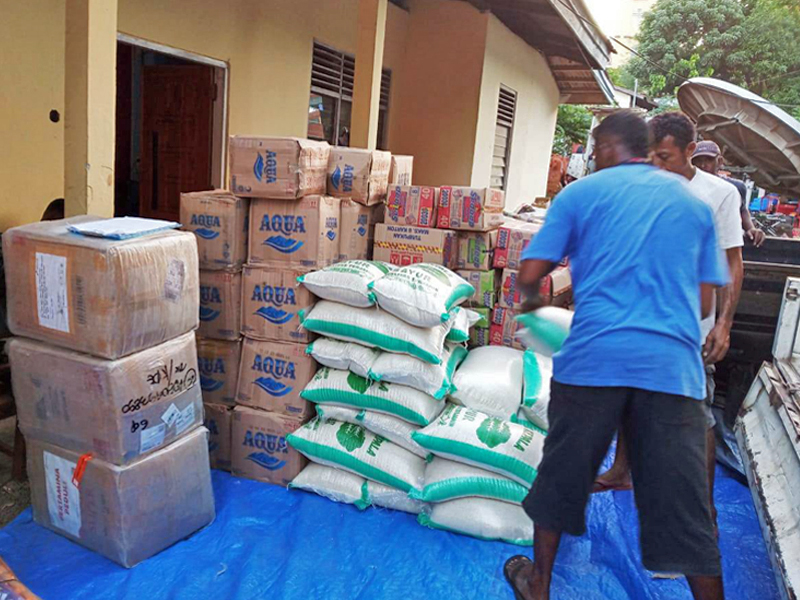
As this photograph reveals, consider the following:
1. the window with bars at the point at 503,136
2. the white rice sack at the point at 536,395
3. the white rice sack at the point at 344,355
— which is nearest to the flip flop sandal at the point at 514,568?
the white rice sack at the point at 536,395

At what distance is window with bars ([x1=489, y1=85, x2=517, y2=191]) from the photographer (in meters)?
9.33

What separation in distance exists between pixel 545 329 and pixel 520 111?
8.81 m

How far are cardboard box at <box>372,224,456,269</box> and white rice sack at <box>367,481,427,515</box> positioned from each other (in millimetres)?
1280

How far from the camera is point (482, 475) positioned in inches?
108

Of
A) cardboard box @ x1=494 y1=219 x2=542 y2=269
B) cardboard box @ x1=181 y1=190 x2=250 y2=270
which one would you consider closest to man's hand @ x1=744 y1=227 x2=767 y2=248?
cardboard box @ x1=494 y1=219 x2=542 y2=269

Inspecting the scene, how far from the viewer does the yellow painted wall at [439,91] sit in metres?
7.84

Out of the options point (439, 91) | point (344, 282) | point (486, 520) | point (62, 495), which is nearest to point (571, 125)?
point (439, 91)

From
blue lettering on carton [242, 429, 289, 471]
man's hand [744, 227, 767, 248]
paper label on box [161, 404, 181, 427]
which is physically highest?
man's hand [744, 227, 767, 248]

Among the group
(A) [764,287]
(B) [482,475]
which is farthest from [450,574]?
(A) [764,287]

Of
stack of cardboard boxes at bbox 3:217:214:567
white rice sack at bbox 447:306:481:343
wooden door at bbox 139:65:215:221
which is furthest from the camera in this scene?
wooden door at bbox 139:65:215:221

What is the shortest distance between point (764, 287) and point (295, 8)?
4.65m

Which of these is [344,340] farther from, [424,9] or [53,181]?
[424,9]

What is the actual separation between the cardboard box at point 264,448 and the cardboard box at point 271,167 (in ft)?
3.62

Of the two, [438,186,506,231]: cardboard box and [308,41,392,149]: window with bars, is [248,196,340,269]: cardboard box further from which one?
[308,41,392,149]: window with bars
